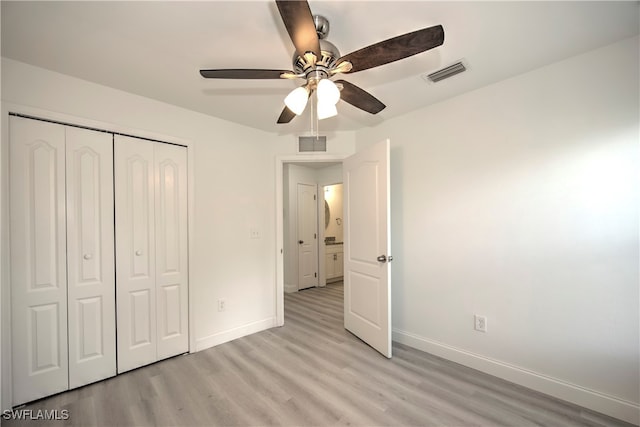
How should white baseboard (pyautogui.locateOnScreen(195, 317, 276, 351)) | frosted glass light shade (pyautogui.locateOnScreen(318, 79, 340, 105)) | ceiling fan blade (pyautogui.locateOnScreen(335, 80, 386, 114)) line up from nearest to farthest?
frosted glass light shade (pyautogui.locateOnScreen(318, 79, 340, 105)), ceiling fan blade (pyautogui.locateOnScreen(335, 80, 386, 114)), white baseboard (pyautogui.locateOnScreen(195, 317, 276, 351))

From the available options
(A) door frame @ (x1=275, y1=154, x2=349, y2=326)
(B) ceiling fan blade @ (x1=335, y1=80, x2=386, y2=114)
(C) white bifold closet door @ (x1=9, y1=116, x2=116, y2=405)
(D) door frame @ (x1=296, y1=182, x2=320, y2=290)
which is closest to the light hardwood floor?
(C) white bifold closet door @ (x1=9, y1=116, x2=116, y2=405)

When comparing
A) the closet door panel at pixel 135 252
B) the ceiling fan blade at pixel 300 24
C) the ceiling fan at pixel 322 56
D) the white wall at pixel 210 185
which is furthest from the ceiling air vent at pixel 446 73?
the closet door panel at pixel 135 252

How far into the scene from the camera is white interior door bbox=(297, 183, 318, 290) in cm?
526

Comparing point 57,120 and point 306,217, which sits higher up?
point 57,120

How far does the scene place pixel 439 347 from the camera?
263 cm

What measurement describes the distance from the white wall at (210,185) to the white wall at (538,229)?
1.75 metres

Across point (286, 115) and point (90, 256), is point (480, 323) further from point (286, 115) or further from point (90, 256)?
point (90, 256)

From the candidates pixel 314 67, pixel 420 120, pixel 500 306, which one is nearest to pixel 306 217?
pixel 420 120

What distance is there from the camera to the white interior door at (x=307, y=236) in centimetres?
526

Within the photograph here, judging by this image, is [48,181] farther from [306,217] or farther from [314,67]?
[306,217]

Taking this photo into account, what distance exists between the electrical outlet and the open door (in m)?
0.73

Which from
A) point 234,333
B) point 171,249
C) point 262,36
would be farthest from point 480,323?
point 171,249

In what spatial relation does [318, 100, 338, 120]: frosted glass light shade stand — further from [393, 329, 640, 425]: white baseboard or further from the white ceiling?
[393, 329, 640, 425]: white baseboard

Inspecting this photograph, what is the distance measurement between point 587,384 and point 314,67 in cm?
273
